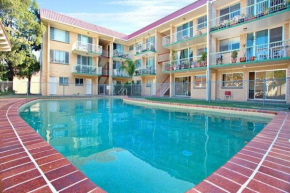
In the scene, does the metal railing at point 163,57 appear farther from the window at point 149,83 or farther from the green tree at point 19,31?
the green tree at point 19,31

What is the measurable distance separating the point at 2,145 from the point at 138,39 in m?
21.5

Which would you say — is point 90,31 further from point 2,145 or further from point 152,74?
point 2,145

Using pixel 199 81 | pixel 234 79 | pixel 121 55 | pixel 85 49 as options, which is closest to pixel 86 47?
pixel 85 49

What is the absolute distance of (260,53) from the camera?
11.0 metres


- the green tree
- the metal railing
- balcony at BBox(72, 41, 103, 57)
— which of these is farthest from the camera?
the metal railing

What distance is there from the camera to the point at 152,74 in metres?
18.8

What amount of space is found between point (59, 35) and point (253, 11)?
60.8 feet

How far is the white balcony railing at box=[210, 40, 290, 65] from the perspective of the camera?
10009 mm

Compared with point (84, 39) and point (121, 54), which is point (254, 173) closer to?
point (84, 39)

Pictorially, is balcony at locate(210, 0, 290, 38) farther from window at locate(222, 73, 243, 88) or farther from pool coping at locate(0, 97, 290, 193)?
pool coping at locate(0, 97, 290, 193)

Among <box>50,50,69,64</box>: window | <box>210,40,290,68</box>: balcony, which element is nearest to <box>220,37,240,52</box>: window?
<box>210,40,290,68</box>: balcony

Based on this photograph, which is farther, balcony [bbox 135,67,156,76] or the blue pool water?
balcony [bbox 135,67,156,76]

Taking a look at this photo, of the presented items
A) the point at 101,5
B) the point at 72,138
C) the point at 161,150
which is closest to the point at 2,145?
the point at 72,138

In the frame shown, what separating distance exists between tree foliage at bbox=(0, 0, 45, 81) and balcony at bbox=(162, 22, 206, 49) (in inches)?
517
